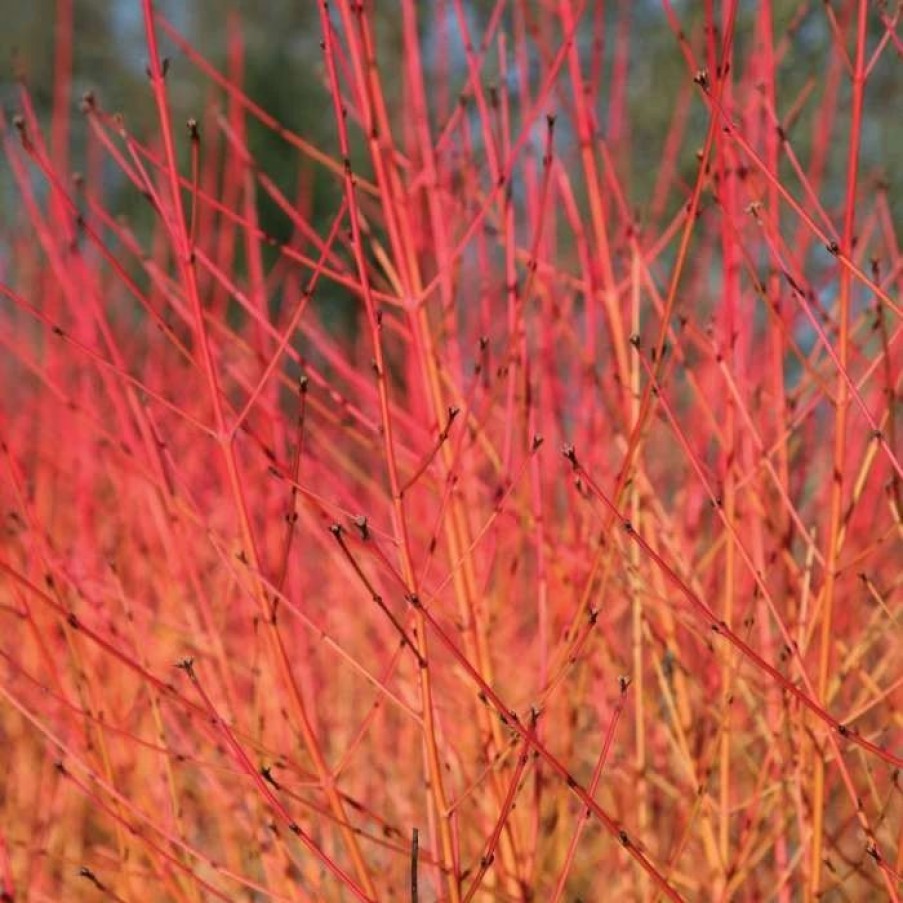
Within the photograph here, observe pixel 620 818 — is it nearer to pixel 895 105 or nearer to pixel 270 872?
pixel 270 872

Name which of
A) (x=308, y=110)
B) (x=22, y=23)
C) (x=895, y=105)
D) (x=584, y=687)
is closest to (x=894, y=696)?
(x=584, y=687)

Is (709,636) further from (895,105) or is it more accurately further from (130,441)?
(895,105)

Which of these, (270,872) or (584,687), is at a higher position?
(584,687)

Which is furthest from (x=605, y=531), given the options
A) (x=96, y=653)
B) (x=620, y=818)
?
(x=96, y=653)

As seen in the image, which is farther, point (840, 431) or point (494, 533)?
point (494, 533)

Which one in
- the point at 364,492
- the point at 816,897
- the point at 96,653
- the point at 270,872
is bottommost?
the point at 364,492

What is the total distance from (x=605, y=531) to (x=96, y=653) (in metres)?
1.16

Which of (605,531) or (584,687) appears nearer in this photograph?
(605,531)

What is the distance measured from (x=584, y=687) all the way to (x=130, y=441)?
0.49m

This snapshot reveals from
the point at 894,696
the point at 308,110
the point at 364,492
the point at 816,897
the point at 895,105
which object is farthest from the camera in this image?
the point at 308,110

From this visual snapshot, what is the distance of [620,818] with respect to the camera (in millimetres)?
1440

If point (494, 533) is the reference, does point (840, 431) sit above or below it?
above

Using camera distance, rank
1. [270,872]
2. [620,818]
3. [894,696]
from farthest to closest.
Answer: [894,696]
[620,818]
[270,872]

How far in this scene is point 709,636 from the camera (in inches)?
48.9
